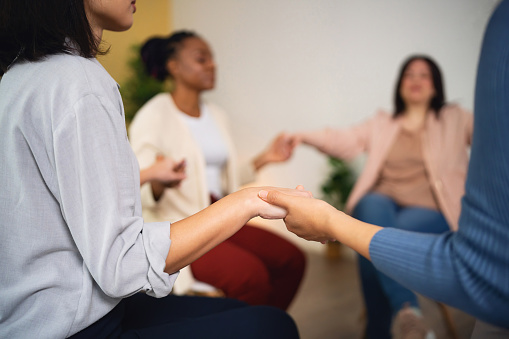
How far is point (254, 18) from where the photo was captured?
10.6 ft

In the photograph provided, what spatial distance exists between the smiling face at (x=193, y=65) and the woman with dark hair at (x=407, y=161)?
479 mm

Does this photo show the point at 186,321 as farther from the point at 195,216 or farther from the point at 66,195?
the point at 66,195

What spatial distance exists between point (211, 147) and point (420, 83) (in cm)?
107

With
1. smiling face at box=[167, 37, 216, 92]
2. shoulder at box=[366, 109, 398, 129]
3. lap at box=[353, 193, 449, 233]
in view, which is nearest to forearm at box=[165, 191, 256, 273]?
lap at box=[353, 193, 449, 233]

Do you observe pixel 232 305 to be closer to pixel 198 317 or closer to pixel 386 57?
pixel 198 317

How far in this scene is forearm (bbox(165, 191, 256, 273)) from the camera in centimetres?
75

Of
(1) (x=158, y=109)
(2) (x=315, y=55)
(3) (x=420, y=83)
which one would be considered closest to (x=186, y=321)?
(1) (x=158, y=109)

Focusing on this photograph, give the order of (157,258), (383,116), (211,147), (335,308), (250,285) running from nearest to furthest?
(157,258), (250,285), (211,147), (383,116), (335,308)

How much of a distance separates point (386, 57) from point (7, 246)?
8.66 feet

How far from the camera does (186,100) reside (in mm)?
1954

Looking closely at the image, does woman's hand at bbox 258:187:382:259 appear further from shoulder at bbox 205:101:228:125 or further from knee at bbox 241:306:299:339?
shoulder at bbox 205:101:228:125

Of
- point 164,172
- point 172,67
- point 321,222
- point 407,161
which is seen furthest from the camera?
point 407,161

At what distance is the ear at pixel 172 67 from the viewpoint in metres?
1.97

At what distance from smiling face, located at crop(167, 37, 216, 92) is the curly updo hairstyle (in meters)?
0.02
